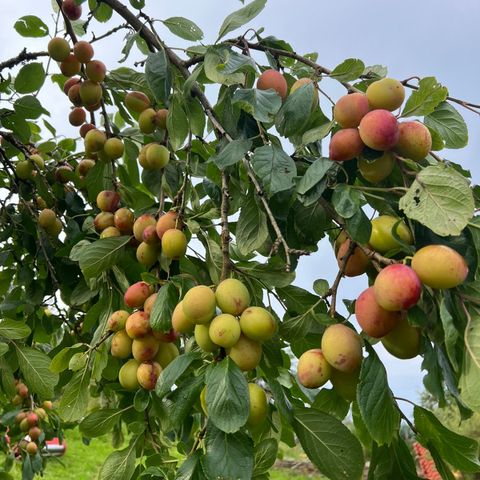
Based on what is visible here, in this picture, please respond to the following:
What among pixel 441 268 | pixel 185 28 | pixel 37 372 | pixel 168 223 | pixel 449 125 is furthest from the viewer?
pixel 185 28

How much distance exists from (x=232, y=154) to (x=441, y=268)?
0.40 metres

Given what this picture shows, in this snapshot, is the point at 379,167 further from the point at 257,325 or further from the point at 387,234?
the point at 257,325

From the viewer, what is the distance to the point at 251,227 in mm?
961

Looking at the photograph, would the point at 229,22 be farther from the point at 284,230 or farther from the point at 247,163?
the point at 284,230

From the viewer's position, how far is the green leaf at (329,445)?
76cm

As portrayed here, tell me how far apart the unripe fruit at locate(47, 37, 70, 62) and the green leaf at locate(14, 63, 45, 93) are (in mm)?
120

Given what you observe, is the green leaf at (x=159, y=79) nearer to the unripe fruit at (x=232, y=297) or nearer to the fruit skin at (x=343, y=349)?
the unripe fruit at (x=232, y=297)

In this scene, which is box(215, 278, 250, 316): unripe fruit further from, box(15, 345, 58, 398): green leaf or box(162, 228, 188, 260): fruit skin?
box(15, 345, 58, 398): green leaf

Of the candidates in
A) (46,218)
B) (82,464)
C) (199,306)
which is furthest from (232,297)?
(82,464)

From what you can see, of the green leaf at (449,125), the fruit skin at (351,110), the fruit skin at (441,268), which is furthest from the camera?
the green leaf at (449,125)

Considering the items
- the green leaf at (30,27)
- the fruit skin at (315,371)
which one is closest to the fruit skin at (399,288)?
the fruit skin at (315,371)

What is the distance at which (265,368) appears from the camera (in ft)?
2.90

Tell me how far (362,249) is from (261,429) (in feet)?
1.16

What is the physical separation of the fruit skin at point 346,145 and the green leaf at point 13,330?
2.73 feet
